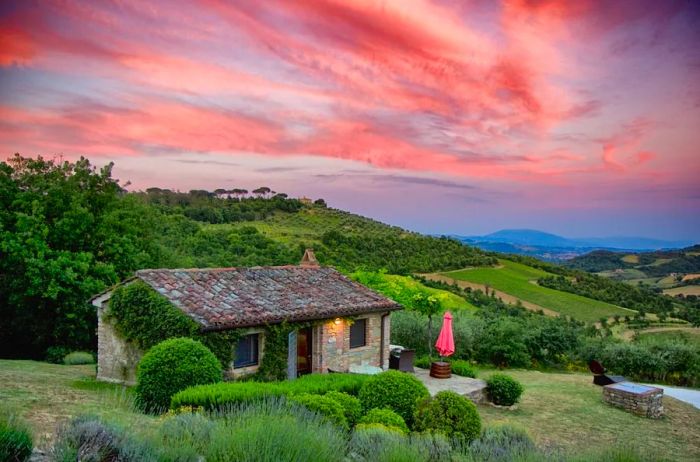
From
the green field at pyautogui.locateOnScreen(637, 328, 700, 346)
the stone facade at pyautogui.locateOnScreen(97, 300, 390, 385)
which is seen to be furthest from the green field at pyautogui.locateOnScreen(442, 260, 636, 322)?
the stone facade at pyautogui.locateOnScreen(97, 300, 390, 385)

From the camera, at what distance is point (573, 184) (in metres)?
32.0

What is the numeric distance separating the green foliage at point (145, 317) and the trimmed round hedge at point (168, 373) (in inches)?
63.0

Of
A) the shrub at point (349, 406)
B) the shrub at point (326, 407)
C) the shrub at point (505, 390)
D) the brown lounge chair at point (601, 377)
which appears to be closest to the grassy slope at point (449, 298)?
the brown lounge chair at point (601, 377)

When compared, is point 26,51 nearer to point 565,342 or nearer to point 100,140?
point 100,140

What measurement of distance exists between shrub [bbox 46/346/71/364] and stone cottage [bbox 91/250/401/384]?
7.12m

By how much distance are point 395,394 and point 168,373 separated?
4.94 meters

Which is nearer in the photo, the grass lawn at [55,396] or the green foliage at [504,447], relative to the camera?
the green foliage at [504,447]

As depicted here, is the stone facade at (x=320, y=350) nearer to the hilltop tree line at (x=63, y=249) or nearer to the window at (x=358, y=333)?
the window at (x=358, y=333)

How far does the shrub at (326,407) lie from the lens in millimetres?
8180

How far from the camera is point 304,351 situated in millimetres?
16812

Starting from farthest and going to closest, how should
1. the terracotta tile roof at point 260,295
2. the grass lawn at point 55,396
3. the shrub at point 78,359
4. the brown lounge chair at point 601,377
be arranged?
1. the shrub at point 78,359
2. the brown lounge chair at point 601,377
3. the terracotta tile roof at point 260,295
4. the grass lawn at point 55,396

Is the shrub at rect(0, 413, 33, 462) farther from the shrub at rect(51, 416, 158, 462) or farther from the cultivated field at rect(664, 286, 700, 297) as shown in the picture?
the cultivated field at rect(664, 286, 700, 297)

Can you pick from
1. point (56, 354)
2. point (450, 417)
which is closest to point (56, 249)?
point (56, 354)

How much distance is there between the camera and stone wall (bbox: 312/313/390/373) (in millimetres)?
15984
